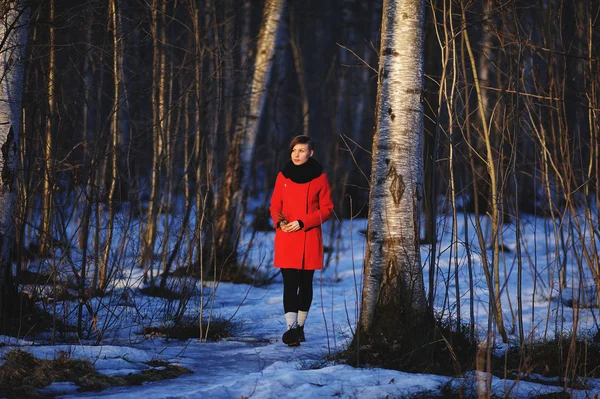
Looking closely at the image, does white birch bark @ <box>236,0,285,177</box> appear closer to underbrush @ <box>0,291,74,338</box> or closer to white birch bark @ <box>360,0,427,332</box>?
underbrush @ <box>0,291,74,338</box>

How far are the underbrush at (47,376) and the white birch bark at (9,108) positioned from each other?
1454mm

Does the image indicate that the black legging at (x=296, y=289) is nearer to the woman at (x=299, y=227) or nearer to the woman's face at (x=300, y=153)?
the woman at (x=299, y=227)

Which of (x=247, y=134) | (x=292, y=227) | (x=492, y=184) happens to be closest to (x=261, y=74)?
(x=247, y=134)

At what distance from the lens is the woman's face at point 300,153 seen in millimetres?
5969

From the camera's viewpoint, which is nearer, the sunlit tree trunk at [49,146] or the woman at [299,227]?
the sunlit tree trunk at [49,146]

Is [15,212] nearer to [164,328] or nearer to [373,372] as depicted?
[164,328]

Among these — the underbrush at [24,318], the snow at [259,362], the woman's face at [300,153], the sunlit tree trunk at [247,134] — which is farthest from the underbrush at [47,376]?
the sunlit tree trunk at [247,134]

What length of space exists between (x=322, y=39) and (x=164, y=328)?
25947 millimetres

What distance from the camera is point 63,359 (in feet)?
14.0

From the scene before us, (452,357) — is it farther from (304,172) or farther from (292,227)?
(304,172)

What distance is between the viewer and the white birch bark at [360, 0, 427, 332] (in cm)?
501

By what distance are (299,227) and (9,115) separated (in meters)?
2.42

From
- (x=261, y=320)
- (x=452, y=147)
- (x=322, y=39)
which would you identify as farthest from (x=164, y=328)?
(x=322, y=39)

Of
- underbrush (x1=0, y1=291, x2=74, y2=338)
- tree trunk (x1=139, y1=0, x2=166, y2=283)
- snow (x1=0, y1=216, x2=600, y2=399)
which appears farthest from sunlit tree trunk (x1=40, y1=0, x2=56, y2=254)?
tree trunk (x1=139, y1=0, x2=166, y2=283)
